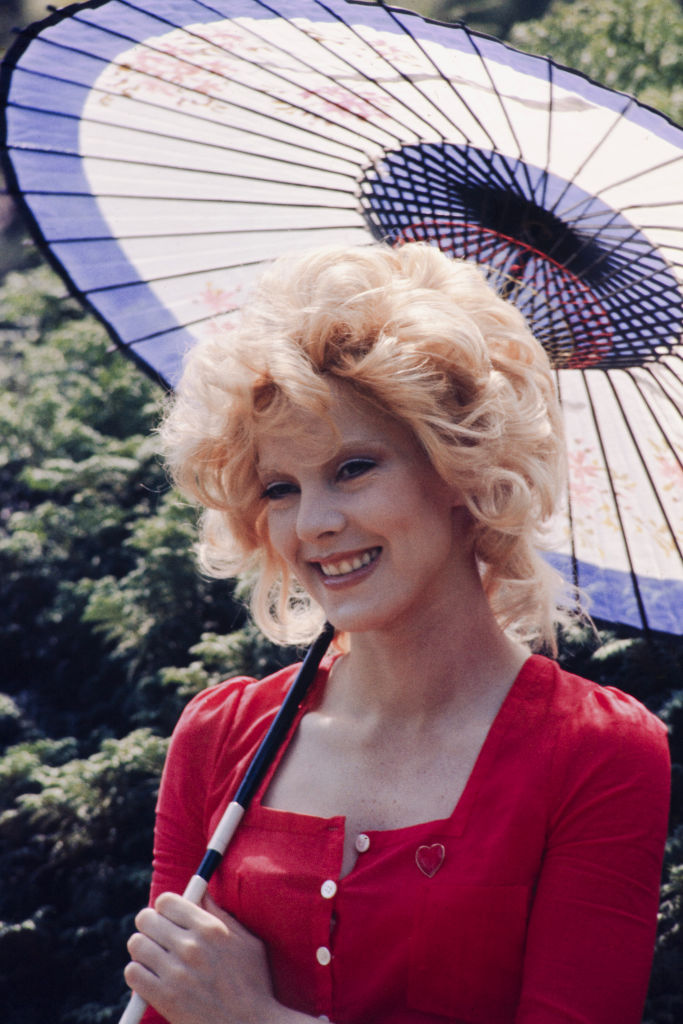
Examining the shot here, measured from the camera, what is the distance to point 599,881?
1.55 m

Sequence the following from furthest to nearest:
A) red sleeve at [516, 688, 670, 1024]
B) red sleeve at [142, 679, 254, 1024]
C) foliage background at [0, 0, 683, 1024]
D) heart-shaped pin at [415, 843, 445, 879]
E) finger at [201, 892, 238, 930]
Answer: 1. foliage background at [0, 0, 683, 1024]
2. red sleeve at [142, 679, 254, 1024]
3. finger at [201, 892, 238, 930]
4. heart-shaped pin at [415, 843, 445, 879]
5. red sleeve at [516, 688, 670, 1024]

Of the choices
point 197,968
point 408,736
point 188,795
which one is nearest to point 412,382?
point 408,736

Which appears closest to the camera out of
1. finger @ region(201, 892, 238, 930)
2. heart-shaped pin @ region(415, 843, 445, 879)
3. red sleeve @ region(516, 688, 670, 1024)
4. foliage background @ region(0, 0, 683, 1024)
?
red sleeve @ region(516, 688, 670, 1024)

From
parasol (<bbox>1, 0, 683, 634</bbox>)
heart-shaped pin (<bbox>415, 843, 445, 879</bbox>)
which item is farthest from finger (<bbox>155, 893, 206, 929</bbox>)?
parasol (<bbox>1, 0, 683, 634</bbox>)

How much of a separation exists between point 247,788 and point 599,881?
662 millimetres

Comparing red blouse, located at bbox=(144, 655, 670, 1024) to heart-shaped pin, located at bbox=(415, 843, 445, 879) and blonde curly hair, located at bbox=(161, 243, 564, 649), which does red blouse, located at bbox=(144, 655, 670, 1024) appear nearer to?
heart-shaped pin, located at bbox=(415, 843, 445, 879)

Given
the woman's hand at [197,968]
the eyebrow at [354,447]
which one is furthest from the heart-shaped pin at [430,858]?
the eyebrow at [354,447]

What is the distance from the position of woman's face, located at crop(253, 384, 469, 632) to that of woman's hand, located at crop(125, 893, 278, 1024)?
57 cm

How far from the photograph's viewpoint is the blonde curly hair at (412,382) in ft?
5.65

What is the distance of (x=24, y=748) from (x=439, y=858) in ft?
8.73

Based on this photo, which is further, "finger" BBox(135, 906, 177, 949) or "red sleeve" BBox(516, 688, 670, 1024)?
"finger" BBox(135, 906, 177, 949)

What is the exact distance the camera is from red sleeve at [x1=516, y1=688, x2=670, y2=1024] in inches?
60.0

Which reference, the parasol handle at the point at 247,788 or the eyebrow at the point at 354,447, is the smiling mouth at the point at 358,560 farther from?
the parasol handle at the point at 247,788

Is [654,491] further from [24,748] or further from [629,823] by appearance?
[24,748]
